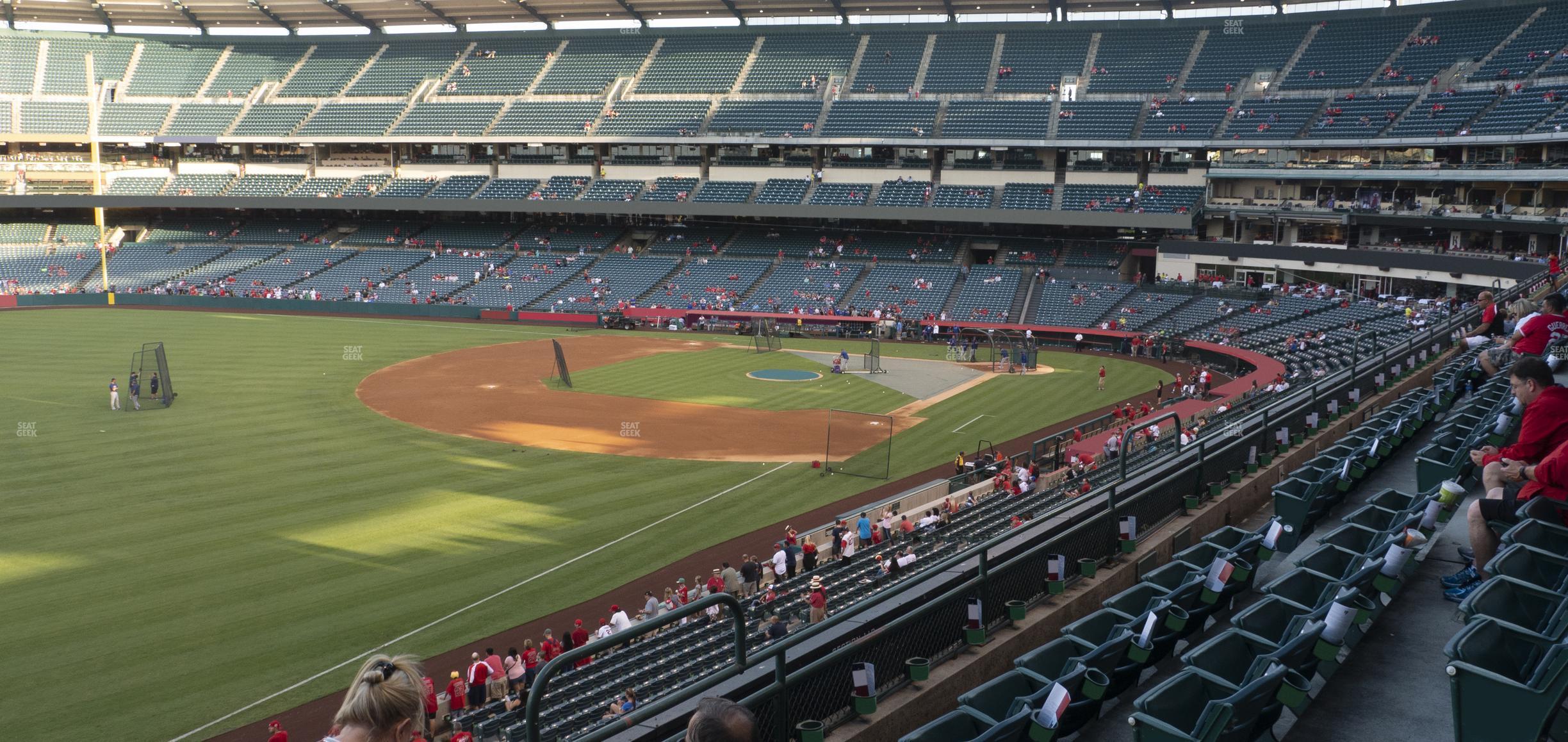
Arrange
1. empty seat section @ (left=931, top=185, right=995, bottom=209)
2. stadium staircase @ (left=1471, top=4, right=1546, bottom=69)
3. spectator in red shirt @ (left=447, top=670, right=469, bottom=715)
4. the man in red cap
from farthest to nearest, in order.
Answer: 1. empty seat section @ (left=931, top=185, right=995, bottom=209)
2. stadium staircase @ (left=1471, top=4, right=1546, bottom=69)
3. the man in red cap
4. spectator in red shirt @ (left=447, top=670, right=469, bottom=715)

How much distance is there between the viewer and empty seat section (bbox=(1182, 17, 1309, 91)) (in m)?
67.8

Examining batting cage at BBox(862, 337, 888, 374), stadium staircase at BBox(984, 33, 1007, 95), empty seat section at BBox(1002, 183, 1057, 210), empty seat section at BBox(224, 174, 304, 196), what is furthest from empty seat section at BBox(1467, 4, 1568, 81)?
empty seat section at BBox(224, 174, 304, 196)

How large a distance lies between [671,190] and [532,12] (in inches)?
837

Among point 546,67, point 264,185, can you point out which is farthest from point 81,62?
point 546,67

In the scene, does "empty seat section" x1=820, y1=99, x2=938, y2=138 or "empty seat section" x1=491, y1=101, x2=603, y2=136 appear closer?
"empty seat section" x1=820, y1=99, x2=938, y2=138

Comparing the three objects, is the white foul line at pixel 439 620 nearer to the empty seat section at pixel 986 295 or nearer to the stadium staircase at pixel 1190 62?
the empty seat section at pixel 986 295

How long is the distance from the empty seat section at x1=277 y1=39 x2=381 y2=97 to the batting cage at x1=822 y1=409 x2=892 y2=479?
68940 millimetres

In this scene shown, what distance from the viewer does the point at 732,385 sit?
147ft

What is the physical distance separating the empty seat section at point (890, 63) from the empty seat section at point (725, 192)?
1111cm

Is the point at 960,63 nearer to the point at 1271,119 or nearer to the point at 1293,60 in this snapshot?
the point at 1293,60

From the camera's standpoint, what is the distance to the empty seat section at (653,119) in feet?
252

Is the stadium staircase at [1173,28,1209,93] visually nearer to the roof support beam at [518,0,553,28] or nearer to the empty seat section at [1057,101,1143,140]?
the empty seat section at [1057,101,1143,140]

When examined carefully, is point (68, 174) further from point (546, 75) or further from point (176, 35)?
point (546, 75)

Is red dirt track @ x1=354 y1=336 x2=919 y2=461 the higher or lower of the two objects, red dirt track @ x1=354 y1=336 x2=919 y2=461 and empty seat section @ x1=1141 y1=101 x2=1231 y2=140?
the lower
